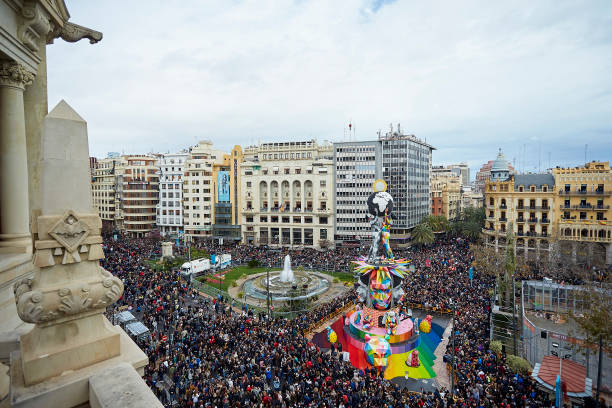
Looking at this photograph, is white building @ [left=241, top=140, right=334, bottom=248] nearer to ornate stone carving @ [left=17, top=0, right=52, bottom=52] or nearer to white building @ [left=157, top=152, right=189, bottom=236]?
white building @ [left=157, top=152, right=189, bottom=236]

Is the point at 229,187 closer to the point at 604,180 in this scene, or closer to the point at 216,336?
the point at 216,336

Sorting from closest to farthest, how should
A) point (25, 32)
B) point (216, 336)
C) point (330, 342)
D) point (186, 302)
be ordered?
point (25, 32)
point (216, 336)
point (330, 342)
point (186, 302)

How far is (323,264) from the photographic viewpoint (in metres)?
51.2

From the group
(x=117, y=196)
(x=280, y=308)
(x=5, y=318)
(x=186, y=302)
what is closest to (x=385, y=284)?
(x=280, y=308)

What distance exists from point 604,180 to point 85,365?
65.6 meters

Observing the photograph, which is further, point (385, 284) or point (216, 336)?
point (385, 284)

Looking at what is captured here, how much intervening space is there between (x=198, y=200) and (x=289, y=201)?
20.6 metres

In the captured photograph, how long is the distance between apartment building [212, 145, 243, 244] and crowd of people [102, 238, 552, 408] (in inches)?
1575

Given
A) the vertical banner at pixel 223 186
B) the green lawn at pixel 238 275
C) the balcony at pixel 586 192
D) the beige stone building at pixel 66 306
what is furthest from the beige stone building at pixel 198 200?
the beige stone building at pixel 66 306

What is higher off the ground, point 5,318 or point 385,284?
point 5,318

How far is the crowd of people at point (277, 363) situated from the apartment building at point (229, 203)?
40.0 metres

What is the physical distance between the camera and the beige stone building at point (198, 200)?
76.8m

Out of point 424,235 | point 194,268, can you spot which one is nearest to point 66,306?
point 194,268

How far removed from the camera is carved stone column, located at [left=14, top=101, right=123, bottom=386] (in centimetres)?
394
